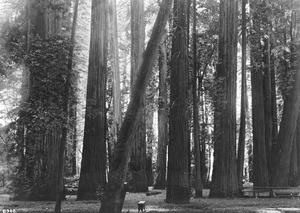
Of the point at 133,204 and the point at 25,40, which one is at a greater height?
the point at 25,40

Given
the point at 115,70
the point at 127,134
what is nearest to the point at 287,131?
the point at 115,70

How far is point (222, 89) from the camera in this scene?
1582 centimetres

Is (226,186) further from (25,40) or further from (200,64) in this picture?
(200,64)

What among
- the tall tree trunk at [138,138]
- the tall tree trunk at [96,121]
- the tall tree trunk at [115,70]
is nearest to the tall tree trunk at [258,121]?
the tall tree trunk at [138,138]

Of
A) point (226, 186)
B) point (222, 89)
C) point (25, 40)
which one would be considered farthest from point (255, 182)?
point (25, 40)

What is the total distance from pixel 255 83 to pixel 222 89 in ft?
14.1

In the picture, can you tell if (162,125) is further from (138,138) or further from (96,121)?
(96,121)

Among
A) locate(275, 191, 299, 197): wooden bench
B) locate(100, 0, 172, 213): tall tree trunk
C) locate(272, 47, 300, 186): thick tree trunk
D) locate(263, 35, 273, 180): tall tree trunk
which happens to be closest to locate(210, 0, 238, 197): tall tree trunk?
locate(275, 191, 299, 197): wooden bench

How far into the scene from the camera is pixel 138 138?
19250 millimetres

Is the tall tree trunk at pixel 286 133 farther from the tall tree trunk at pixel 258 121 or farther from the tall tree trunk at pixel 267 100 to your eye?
the tall tree trunk at pixel 267 100

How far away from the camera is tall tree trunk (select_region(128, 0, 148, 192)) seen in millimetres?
18703

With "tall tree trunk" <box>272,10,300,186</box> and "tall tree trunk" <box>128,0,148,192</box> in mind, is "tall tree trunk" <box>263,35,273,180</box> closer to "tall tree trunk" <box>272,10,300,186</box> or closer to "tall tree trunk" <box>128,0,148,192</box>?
"tall tree trunk" <box>272,10,300,186</box>

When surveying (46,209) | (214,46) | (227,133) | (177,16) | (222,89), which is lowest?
(46,209)

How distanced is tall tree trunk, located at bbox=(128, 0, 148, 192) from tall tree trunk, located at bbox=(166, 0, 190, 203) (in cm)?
426
